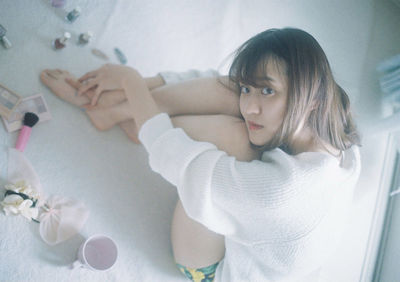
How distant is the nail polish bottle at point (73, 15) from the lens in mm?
1036

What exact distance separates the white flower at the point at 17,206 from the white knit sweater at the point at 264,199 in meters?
0.38

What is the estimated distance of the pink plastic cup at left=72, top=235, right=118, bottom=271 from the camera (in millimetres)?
864

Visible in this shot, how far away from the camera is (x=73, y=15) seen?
1043mm

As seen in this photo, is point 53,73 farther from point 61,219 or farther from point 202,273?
point 202,273

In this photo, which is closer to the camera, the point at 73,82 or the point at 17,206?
the point at 17,206

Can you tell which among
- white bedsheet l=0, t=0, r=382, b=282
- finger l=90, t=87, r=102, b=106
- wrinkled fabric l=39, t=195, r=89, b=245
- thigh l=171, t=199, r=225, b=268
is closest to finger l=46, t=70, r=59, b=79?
white bedsheet l=0, t=0, r=382, b=282

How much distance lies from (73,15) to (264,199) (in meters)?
0.93

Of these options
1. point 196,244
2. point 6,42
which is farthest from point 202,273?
point 6,42

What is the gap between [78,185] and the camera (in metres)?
0.95

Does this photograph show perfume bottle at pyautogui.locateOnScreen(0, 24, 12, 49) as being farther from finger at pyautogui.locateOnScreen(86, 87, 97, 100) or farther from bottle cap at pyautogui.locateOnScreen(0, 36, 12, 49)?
finger at pyautogui.locateOnScreen(86, 87, 97, 100)

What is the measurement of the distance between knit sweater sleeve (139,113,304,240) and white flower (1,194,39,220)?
0.39m

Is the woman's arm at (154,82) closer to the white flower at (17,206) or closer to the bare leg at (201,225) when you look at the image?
the bare leg at (201,225)

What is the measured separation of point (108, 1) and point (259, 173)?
96cm

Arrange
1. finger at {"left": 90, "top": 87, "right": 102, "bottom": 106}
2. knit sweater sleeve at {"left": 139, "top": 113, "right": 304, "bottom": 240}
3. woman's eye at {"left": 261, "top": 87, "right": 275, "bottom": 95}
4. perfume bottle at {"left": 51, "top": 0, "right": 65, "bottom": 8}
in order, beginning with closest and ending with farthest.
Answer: knit sweater sleeve at {"left": 139, "top": 113, "right": 304, "bottom": 240}, woman's eye at {"left": 261, "top": 87, "right": 275, "bottom": 95}, finger at {"left": 90, "top": 87, "right": 102, "bottom": 106}, perfume bottle at {"left": 51, "top": 0, "right": 65, "bottom": 8}
